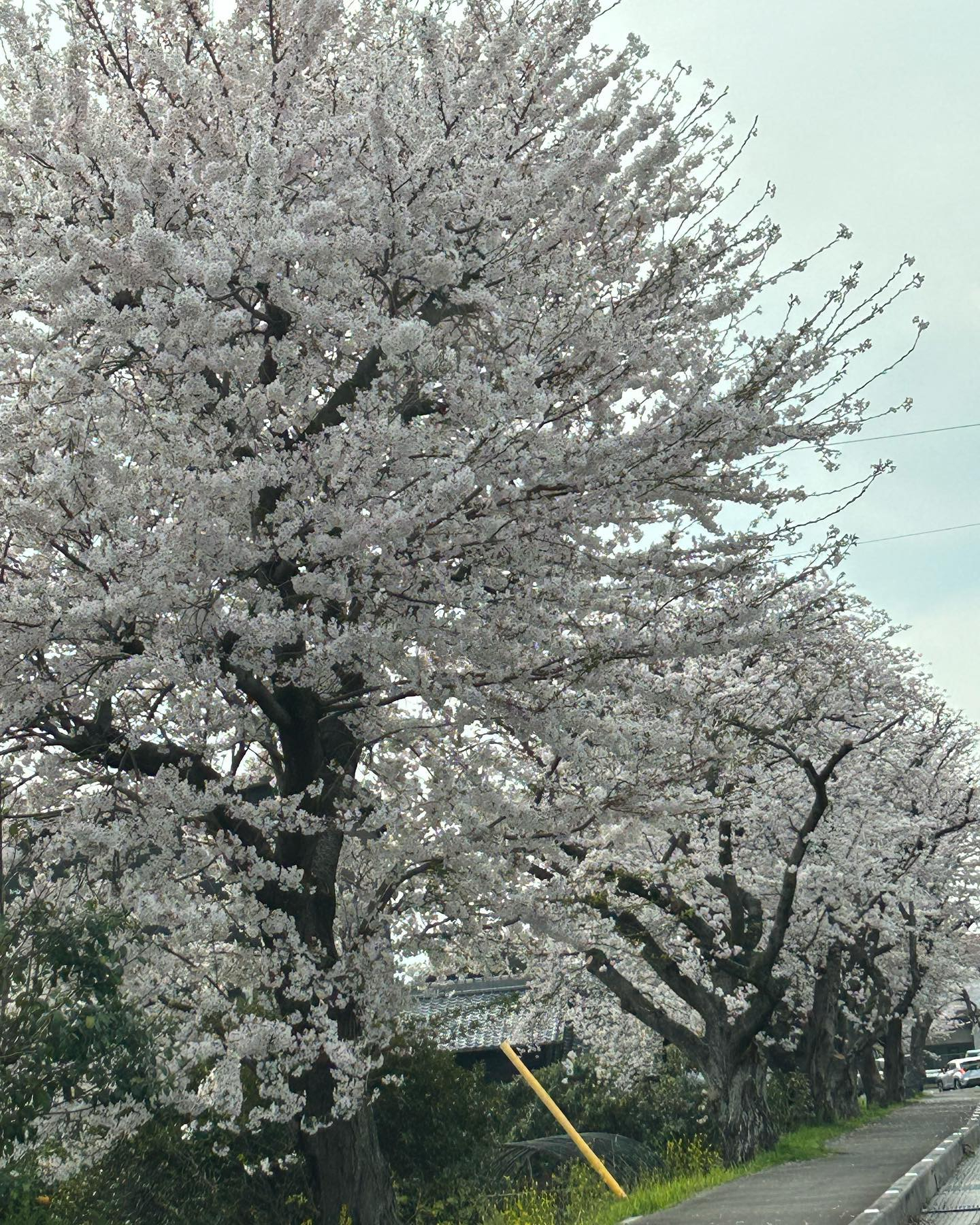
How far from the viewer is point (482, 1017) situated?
99.1 ft

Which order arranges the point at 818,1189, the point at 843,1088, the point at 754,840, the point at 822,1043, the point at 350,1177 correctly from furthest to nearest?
the point at 843,1088, the point at 822,1043, the point at 754,840, the point at 818,1189, the point at 350,1177

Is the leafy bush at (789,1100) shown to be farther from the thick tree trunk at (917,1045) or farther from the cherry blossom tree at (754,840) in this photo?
the thick tree trunk at (917,1045)

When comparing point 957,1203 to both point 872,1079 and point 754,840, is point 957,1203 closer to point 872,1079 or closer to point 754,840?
point 754,840

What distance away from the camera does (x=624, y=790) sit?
8.56m

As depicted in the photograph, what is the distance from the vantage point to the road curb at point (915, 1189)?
9.26 meters

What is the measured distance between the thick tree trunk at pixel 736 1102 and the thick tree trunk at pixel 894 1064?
1977cm

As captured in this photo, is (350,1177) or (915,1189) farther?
(915,1189)

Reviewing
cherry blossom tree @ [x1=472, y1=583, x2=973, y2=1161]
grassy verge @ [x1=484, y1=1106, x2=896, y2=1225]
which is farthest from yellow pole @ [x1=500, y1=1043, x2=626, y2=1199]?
cherry blossom tree @ [x1=472, y1=583, x2=973, y2=1161]

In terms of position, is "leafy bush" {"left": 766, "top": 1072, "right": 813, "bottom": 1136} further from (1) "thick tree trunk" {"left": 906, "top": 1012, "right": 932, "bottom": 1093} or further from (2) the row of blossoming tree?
(2) the row of blossoming tree

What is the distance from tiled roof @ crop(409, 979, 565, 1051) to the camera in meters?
13.3

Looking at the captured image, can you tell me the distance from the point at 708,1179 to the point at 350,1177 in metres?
7.46

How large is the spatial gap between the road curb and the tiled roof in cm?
386

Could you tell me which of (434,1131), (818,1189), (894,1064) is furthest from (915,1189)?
(894,1064)

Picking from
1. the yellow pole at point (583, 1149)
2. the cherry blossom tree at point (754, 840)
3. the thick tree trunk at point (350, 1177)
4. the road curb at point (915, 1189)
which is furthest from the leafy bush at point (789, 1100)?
the thick tree trunk at point (350, 1177)
